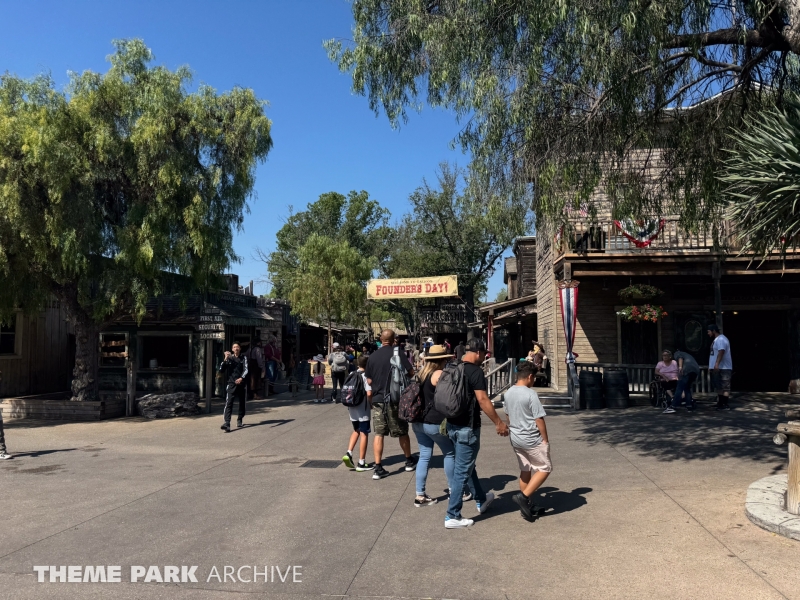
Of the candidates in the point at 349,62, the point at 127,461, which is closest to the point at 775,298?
the point at 349,62

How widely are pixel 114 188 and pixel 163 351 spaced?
5561 millimetres

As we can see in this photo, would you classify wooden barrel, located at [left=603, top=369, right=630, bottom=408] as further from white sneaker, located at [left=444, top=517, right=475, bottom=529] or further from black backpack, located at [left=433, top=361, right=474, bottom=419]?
white sneaker, located at [left=444, top=517, right=475, bottom=529]

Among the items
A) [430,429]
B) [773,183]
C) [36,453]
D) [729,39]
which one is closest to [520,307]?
[729,39]

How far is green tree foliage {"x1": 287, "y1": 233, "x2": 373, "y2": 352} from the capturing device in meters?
28.4

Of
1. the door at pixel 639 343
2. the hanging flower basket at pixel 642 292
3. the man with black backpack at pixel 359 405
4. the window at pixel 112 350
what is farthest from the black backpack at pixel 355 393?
the window at pixel 112 350

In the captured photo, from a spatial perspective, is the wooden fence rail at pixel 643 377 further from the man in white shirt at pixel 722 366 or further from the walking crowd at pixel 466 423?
the walking crowd at pixel 466 423

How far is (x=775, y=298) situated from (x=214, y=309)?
561 inches

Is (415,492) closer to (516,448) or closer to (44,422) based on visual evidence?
(516,448)

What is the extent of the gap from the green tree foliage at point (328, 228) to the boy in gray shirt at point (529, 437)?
42.5m

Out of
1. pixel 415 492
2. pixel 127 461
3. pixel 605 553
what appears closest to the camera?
pixel 605 553

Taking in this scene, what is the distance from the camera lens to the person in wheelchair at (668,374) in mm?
12844

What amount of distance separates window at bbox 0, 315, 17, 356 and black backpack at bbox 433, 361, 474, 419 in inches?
648

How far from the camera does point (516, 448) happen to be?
19.6 feet

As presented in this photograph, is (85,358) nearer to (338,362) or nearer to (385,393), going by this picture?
(338,362)
